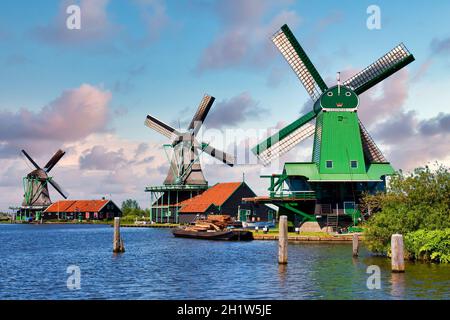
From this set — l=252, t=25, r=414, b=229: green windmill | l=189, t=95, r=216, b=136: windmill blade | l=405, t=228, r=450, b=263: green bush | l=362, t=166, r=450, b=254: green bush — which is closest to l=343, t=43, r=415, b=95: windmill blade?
l=252, t=25, r=414, b=229: green windmill

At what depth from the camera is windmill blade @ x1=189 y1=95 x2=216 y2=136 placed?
10369 centimetres

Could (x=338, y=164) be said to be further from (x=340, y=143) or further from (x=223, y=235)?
(x=223, y=235)

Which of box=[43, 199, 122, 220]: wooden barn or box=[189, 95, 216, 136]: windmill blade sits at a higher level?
box=[189, 95, 216, 136]: windmill blade

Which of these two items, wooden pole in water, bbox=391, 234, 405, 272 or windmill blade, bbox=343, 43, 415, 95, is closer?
wooden pole in water, bbox=391, 234, 405, 272

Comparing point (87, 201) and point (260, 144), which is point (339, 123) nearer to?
point (260, 144)

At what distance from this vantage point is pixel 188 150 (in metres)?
106

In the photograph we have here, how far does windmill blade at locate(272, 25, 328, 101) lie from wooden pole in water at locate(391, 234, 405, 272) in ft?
125

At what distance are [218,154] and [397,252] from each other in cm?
7649

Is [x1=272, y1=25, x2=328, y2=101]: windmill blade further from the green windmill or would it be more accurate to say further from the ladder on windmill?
the ladder on windmill

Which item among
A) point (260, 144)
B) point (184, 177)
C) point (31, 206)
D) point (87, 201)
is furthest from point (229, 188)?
point (31, 206)

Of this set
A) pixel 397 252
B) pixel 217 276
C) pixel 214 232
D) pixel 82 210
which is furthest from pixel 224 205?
pixel 397 252

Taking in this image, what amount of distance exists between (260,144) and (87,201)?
90268 mm

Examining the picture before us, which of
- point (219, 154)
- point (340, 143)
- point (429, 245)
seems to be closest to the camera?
point (429, 245)
